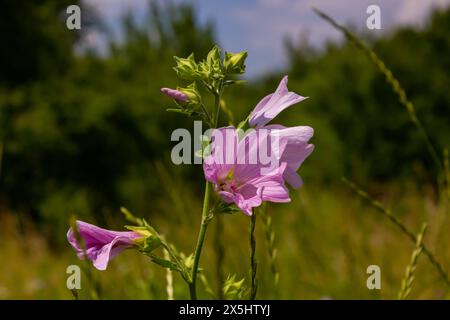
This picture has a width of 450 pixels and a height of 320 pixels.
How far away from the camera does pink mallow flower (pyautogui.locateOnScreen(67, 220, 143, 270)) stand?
65 cm

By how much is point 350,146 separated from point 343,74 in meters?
0.94

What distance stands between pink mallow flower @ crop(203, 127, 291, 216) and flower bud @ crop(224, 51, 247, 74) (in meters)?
0.11

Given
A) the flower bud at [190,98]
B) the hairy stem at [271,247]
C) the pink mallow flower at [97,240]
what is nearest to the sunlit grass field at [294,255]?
the hairy stem at [271,247]

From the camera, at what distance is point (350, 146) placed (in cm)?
679

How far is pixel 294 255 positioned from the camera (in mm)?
2965

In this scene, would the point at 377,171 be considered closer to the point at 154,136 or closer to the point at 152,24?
the point at 154,136

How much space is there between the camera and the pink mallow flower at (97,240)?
2.13ft

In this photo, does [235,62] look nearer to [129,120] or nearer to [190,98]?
Result: [190,98]

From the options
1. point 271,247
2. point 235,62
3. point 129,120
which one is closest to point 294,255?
point 271,247

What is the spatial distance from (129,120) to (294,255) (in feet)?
16.5

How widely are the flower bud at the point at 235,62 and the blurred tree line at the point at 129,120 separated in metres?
5.65

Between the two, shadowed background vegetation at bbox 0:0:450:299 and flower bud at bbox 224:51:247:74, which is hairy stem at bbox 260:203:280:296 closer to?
flower bud at bbox 224:51:247:74

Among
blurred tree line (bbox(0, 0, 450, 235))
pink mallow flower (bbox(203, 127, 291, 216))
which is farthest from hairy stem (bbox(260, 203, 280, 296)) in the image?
blurred tree line (bbox(0, 0, 450, 235))
